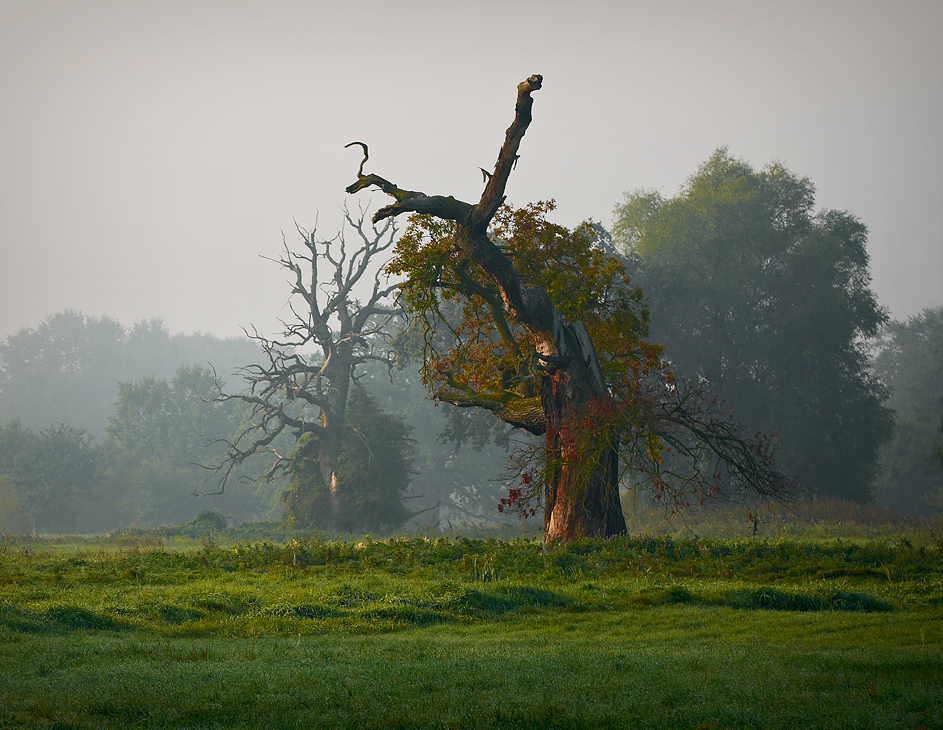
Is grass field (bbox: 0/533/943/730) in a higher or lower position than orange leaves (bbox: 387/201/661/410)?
lower

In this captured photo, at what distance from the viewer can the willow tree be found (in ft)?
58.1

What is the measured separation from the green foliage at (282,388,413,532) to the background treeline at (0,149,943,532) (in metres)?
0.09

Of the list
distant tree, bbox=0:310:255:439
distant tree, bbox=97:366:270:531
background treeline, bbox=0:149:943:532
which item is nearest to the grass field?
background treeline, bbox=0:149:943:532

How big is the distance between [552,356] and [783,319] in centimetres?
2441

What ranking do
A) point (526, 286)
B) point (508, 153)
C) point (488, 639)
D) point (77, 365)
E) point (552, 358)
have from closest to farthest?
1. point (488, 639)
2. point (508, 153)
3. point (552, 358)
4. point (526, 286)
5. point (77, 365)

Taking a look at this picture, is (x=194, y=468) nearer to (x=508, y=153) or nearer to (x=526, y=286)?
(x=526, y=286)

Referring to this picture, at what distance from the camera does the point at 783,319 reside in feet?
127

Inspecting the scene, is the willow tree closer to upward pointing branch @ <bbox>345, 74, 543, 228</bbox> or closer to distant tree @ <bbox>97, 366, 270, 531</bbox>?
upward pointing branch @ <bbox>345, 74, 543, 228</bbox>

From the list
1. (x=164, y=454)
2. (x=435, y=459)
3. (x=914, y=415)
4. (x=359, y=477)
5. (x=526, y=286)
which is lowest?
(x=359, y=477)

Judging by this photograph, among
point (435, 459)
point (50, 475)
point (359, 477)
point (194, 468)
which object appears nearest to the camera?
point (359, 477)

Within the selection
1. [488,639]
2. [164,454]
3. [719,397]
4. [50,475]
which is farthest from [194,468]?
[488,639]

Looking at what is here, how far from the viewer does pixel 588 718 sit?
570 cm

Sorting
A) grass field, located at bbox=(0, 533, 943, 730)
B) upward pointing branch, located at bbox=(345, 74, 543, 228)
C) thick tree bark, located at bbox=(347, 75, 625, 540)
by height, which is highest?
upward pointing branch, located at bbox=(345, 74, 543, 228)

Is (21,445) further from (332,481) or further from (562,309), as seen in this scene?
(562,309)
